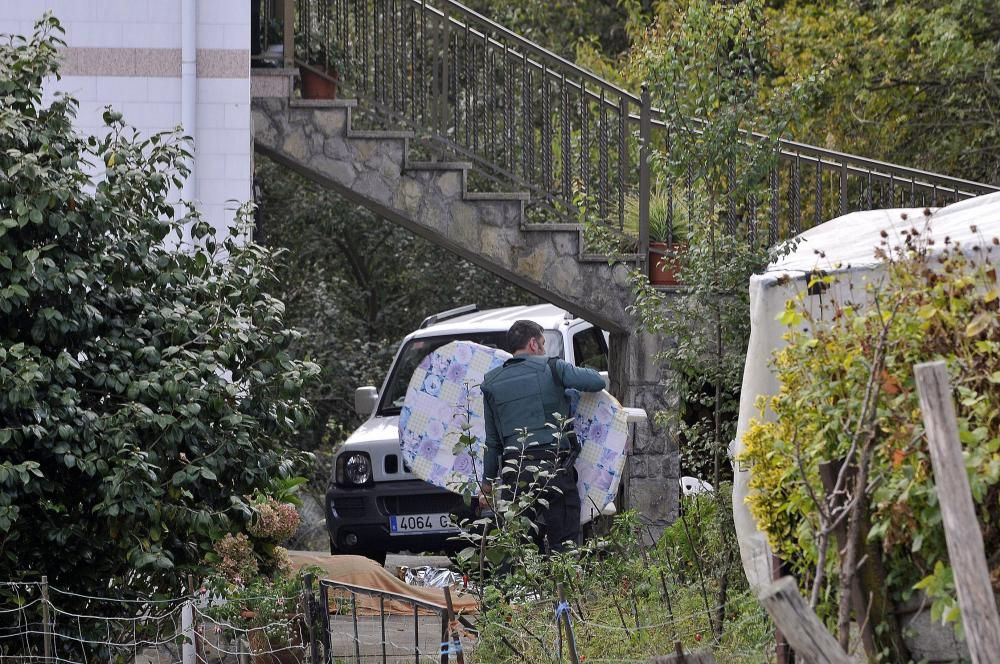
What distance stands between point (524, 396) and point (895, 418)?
4.05 m

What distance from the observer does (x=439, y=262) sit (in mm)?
17250

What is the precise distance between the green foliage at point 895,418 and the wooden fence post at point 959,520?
0.32 m

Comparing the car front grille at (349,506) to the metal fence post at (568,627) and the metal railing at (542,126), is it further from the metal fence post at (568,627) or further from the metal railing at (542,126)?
the metal fence post at (568,627)

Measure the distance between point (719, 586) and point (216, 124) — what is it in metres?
4.72

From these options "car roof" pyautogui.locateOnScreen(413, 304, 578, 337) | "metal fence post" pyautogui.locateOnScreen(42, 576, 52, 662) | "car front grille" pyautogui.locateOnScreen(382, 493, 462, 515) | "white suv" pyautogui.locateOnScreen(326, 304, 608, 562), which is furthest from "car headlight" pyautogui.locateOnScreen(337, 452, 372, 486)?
"metal fence post" pyautogui.locateOnScreen(42, 576, 52, 662)

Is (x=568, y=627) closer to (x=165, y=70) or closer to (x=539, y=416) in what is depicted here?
(x=539, y=416)

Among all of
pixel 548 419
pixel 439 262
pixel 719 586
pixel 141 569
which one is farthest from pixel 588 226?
pixel 439 262

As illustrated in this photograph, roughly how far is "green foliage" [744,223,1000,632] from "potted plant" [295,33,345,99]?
6.69 m

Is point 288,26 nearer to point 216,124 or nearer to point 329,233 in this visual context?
point 216,124

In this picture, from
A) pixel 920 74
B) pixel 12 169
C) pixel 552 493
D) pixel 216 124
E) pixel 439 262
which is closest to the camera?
pixel 12 169

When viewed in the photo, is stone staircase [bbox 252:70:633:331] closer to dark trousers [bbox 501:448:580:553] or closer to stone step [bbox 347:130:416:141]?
stone step [bbox 347:130:416:141]

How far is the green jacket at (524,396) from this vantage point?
25.2 feet

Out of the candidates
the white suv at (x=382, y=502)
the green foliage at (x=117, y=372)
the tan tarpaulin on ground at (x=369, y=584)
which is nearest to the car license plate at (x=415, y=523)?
the white suv at (x=382, y=502)

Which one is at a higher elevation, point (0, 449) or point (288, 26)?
point (288, 26)
